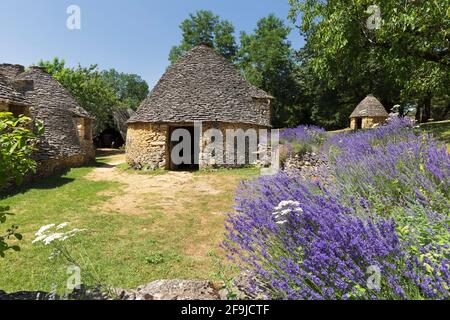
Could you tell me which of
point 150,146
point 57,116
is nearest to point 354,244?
point 150,146

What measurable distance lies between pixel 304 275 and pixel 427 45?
989 centimetres

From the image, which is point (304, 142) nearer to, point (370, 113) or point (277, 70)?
point (370, 113)

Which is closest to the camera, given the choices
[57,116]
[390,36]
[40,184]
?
[390,36]

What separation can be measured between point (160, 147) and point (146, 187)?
4025mm

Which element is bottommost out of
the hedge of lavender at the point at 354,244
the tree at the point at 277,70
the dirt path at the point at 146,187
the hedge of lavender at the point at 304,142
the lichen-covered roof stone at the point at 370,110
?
the dirt path at the point at 146,187

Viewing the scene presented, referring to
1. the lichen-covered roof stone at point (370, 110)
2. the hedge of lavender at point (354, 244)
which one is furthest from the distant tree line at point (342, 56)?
the hedge of lavender at point (354, 244)

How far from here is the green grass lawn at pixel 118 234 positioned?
411 cm

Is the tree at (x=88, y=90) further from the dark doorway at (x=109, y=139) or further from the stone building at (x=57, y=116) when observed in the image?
the stone building at (x=57, y=116)

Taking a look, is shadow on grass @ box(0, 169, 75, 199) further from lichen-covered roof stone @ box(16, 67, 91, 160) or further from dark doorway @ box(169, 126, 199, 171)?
dark doorway @ box(169, 126, 199, 171)

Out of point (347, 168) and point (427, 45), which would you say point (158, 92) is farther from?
point (347, 168)

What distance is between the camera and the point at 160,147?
1402 cm

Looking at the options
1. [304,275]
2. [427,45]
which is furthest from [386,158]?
[427,45]
